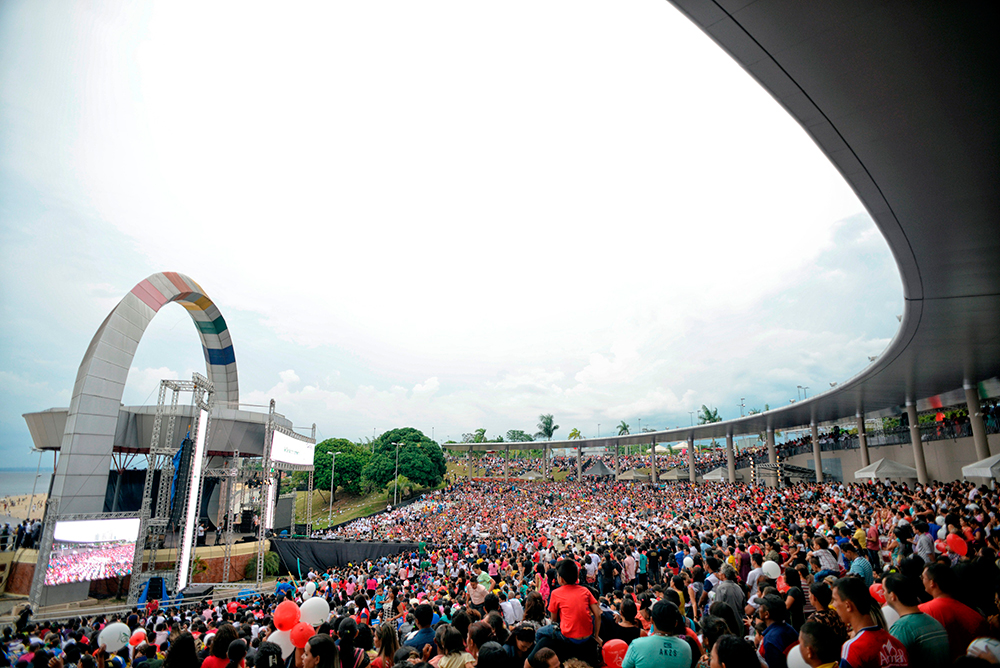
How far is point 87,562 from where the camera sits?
15.3 metres

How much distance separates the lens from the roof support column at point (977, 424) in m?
19.4

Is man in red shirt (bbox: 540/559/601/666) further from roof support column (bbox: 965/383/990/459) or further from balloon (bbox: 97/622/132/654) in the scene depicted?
roof support column (bbox: 965/383/990/459)

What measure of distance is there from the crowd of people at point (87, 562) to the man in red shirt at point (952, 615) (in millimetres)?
20362

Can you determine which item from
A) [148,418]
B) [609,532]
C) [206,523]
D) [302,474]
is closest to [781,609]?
[609,532]

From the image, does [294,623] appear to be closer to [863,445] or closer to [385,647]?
[385,647]

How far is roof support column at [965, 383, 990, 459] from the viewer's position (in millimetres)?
19375

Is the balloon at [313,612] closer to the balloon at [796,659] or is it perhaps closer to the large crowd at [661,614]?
the large crowd at [661,614]

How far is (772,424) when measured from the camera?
Result: 32688 mm

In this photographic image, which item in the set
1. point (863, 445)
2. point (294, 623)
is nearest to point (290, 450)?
point (294, 623)

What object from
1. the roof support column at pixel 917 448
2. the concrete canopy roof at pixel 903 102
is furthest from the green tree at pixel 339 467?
the concrete canopy roof at pixel 903 102

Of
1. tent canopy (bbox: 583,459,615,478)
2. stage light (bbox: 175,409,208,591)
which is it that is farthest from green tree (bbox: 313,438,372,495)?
stage light (bbox: 175,409,208,591)

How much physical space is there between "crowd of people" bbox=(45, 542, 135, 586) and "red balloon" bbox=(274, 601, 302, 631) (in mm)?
15455

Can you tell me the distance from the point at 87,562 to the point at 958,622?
67.9 ft

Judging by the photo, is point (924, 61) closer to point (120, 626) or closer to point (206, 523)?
point (120, 626)
